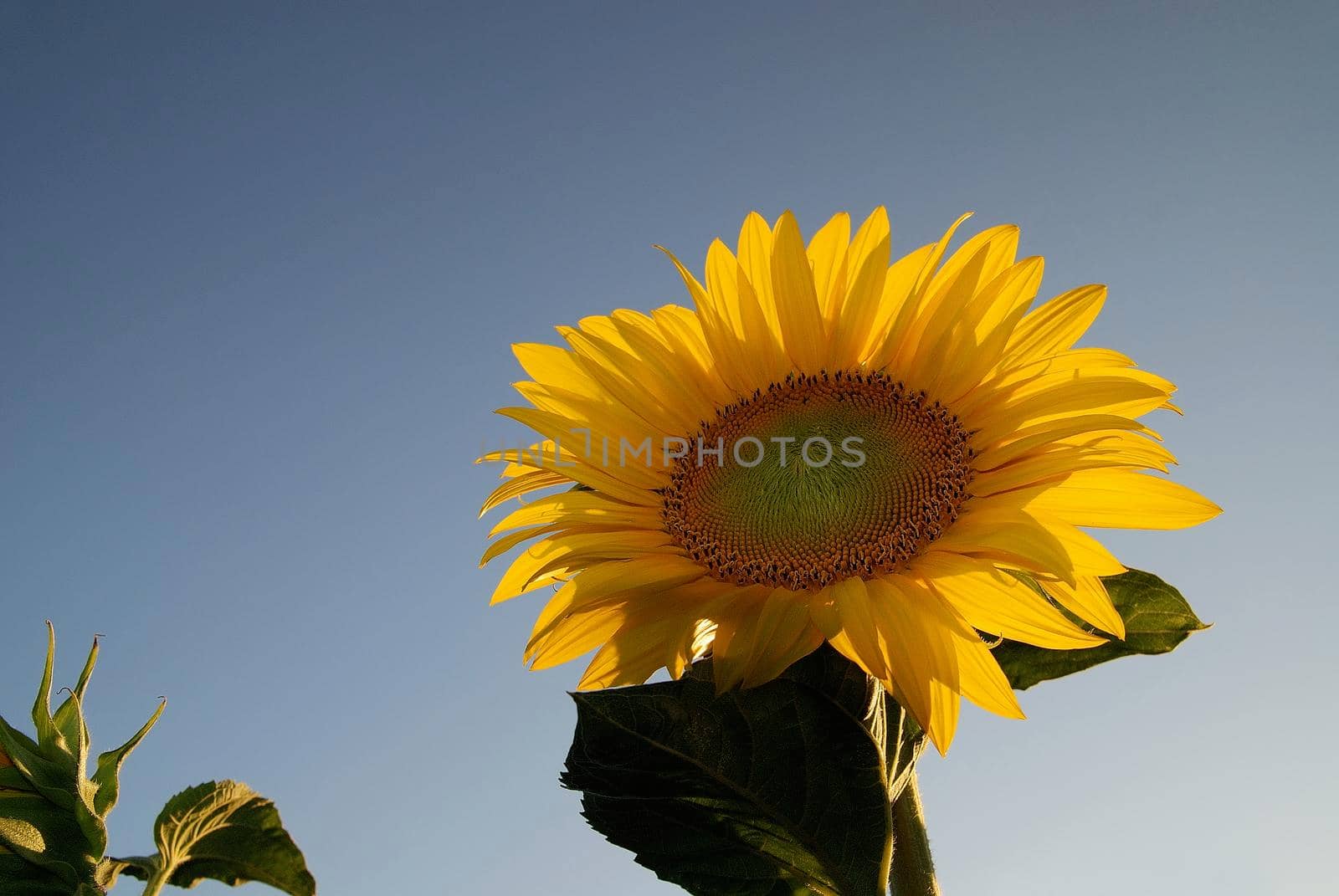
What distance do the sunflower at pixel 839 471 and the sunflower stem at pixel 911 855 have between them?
14 centimetres

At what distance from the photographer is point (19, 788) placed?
168 centimetres

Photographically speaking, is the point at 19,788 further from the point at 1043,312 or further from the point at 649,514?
the point at 1043,312

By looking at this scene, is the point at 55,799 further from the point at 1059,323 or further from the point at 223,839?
the point at 1059,323

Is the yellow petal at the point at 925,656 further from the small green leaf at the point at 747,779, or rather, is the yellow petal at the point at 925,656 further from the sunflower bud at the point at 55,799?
the sunflower bud at the point at 55,799

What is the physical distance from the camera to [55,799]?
5.44ft

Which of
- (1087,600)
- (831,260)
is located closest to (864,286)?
(831,260)

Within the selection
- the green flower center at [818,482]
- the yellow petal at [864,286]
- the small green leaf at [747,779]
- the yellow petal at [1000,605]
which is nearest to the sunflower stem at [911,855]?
the small green leaf at [747,779]

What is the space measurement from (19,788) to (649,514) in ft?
4.31

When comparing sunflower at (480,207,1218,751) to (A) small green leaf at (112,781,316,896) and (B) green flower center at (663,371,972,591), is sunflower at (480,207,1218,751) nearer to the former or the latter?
(B) green flower center at (663,371,972,591)

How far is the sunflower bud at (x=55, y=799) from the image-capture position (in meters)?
1.56

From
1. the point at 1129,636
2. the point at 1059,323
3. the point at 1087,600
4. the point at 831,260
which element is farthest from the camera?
the point at 831,260

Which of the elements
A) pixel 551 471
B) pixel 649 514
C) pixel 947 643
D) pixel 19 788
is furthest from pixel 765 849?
pixel 19 788

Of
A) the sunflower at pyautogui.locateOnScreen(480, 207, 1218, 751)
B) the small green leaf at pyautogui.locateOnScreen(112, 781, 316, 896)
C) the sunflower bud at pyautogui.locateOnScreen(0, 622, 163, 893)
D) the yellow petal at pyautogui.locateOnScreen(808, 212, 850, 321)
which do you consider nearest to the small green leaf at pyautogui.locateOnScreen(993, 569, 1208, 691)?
the sunflower at pyautogui.locateOnScreen(480, 207, 1218, 751)

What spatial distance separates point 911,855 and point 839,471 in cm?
95
